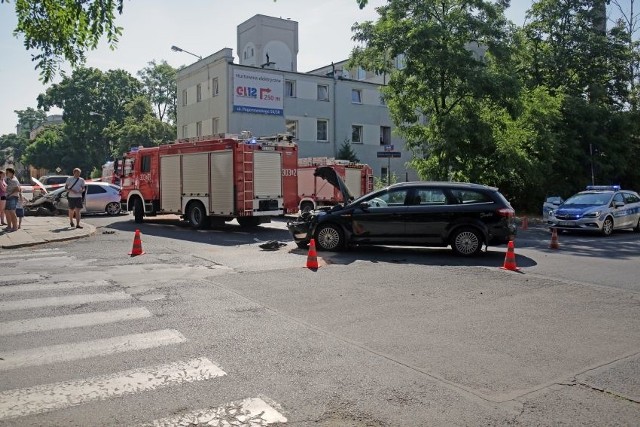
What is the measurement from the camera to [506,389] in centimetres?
448

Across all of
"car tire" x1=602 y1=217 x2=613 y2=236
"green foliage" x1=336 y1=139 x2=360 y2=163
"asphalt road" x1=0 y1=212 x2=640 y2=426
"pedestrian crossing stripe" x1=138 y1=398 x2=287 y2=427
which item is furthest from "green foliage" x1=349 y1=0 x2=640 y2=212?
"pedestrian crossing stripe" x1=138 y1=398 x2=287 y2=427

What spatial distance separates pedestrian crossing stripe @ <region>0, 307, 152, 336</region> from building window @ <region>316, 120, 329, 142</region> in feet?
108

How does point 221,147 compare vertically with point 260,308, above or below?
above

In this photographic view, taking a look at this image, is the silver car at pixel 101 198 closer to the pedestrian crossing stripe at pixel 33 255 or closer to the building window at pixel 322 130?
the pedestrian crossing stripe at pixel 33 255

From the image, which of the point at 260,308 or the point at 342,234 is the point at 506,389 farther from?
the point at 342,234

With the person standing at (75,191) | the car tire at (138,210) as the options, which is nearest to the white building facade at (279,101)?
the car tire at (138,210)

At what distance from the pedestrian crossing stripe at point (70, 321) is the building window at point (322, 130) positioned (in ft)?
108

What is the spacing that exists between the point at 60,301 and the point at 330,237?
6.66m

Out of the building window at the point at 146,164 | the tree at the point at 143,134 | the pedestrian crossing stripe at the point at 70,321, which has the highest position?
the tree at the point at 143,134

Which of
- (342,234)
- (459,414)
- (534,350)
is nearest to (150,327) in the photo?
(459,414)

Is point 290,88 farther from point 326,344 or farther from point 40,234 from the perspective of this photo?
point 326,344

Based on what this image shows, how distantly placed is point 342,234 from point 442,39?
579 inches

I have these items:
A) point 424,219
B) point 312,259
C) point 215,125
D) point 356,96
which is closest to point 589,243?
point 424,219

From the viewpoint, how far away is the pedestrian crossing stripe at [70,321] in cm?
611
